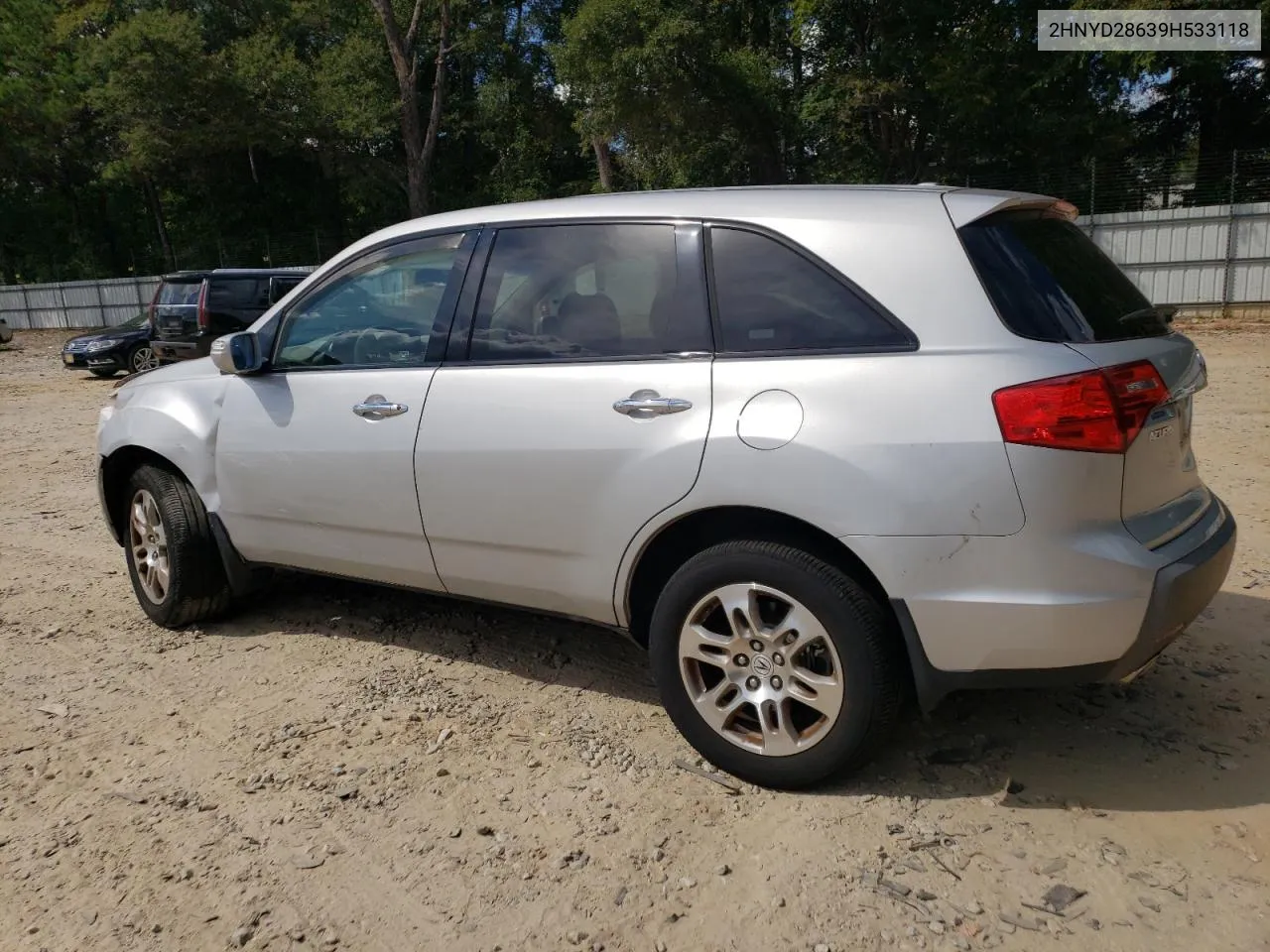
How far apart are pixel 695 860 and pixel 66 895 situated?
1.68m

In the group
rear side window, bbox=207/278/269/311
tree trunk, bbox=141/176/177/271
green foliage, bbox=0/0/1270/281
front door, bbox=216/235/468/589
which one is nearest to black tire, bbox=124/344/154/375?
rear side window, bbox=207/278/269/311

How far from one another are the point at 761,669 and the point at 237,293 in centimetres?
1334

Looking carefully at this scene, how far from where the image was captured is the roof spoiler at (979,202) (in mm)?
2820

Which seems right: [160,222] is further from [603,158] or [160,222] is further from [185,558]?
[185,558]

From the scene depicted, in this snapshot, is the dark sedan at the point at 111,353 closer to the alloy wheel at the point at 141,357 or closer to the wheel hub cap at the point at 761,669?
the alloy wheel at the point at 141,357

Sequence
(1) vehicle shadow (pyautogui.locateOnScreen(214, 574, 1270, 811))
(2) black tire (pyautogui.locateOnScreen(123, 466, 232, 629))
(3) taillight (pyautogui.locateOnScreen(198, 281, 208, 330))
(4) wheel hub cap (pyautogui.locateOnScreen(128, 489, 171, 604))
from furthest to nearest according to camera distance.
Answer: (3) taillight (pyautogui.locateOnScreen(198, 281, 208, 330)) < (4) wheel hub cap (pyautogui.locateOnScreen(128, 489, 171, 604)) < (2) black tire (pyautogui.locateOnScreen(123, 466, 232, 629)) < (1) vehicle shadow (pyautogui.locateOnScreen(214, 574, 1270, 811))

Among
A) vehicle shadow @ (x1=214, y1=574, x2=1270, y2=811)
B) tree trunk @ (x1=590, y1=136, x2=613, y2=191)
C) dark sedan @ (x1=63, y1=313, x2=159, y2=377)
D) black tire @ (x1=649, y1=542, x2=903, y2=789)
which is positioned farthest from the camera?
tree trunk @ (x1=590, y1=136, x2=613, y2=191)

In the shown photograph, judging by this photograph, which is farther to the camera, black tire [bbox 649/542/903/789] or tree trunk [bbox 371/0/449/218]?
tree trunk [bbox 371/0/449/218]

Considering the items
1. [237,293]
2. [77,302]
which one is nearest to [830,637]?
[237,293]

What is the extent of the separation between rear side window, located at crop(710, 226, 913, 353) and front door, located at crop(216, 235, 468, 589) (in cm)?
112

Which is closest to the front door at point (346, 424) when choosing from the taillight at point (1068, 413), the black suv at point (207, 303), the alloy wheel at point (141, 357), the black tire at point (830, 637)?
the black tire at point (830, 637)

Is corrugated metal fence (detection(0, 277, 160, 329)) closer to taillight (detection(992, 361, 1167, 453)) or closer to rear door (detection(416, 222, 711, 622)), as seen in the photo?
rear door (detection(416, 222, 711, 622))

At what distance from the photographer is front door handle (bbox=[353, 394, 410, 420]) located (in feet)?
11.9

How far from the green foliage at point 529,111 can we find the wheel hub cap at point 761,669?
18731 mm
